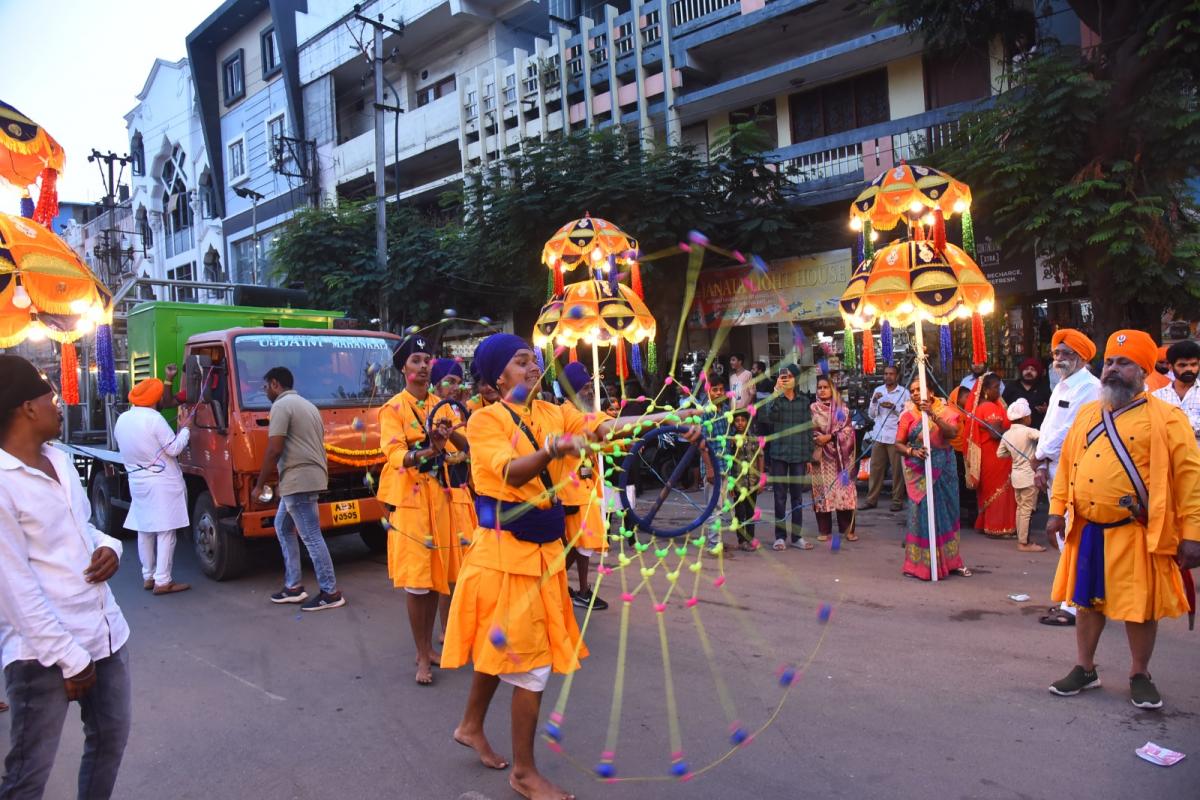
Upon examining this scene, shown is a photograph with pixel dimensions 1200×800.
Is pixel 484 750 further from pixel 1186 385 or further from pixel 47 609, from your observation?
pixel 1186 385

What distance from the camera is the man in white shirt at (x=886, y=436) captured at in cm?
986

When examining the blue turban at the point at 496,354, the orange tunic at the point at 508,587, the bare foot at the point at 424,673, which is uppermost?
the blue turban at the point at 496,354

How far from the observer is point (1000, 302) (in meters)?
11.9

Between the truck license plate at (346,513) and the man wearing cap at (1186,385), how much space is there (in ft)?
20.7

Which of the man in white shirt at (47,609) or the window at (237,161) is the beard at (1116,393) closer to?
the man in white shirt at (47,609)

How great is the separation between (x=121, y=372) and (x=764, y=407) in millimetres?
8002

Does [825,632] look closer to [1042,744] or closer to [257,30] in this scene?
[1042,744]

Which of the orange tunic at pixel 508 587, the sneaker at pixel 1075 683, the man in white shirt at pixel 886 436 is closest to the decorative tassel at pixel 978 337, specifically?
the man in white shirt at pixel 886 436

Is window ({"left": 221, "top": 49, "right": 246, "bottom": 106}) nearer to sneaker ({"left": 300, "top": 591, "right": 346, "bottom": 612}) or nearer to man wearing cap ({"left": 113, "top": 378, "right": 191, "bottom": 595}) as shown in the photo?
man wearing cap ({"left": 113, "top": 378, "right": 191, "bottom": 595})

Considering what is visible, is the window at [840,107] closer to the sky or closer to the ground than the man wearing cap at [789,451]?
closer to the sky

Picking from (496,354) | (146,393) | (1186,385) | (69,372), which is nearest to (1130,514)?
(1186,385)

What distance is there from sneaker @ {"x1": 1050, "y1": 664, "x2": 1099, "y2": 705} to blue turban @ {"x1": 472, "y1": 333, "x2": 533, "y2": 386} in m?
3.26

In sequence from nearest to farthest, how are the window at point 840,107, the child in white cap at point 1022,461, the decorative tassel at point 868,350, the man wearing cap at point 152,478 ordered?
the man wearing cap at point 152,478 < the decorative tassel at point 868,350 < the child in white cap at point 1022,461 < the window at point 840,107

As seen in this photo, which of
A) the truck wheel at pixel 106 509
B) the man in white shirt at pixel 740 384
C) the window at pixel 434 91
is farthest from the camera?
the window at pixel 434 91
